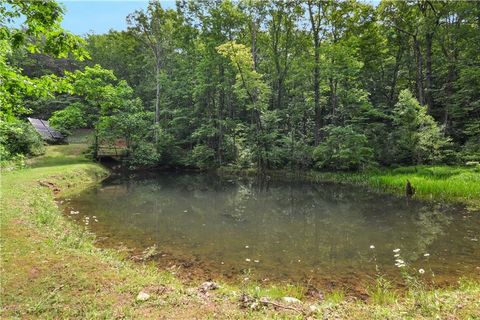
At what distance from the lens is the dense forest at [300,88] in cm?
2167

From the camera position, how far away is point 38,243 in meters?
6.73

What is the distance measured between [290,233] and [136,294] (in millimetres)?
6125

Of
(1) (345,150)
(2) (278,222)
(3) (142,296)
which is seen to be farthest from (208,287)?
(1) (345,150)

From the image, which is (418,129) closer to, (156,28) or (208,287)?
(208,287)

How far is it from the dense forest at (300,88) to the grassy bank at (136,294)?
15128 mm

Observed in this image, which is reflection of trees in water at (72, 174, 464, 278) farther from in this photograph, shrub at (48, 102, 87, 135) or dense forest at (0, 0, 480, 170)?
shrub at (48, 102, 87, 135)

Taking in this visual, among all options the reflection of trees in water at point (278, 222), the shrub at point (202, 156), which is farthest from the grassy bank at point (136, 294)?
the shrub at point (202, 156)

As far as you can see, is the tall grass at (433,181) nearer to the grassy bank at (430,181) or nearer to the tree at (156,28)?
the grassy bank at (430,181)

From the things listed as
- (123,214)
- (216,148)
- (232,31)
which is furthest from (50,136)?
(123,214)

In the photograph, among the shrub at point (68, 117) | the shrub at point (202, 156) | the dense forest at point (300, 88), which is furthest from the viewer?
the shrub at point (202, 156)

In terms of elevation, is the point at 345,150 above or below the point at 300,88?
below

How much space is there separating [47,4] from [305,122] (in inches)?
1025

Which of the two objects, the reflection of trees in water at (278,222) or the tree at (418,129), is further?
the tree at (418,129)

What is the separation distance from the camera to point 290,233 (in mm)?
9930
